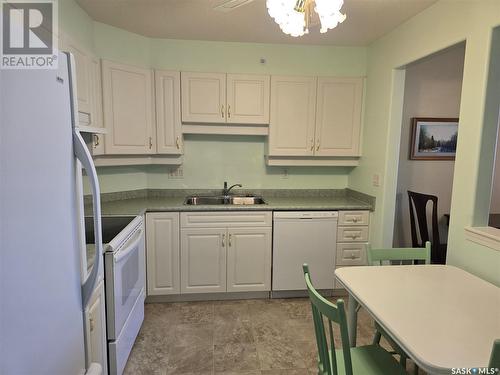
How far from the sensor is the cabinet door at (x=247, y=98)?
2925 mm

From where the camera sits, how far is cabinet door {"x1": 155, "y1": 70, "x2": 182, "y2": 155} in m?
2.83

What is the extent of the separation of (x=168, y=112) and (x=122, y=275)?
1602 millimetres

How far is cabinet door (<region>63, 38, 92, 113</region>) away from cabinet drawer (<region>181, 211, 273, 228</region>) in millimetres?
1156

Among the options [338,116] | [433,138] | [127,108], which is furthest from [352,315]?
[433,138]

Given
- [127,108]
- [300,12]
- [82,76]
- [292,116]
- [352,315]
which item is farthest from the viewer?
[292,116]

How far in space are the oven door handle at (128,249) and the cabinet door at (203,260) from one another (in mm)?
542

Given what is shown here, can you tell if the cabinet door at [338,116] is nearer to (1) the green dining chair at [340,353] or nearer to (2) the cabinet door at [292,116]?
(2) the cabinet door at [292,116]

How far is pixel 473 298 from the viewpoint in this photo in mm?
1341

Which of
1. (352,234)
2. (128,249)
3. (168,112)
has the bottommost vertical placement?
(352,234)

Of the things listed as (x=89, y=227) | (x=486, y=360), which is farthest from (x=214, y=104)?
(x=486, y=360)

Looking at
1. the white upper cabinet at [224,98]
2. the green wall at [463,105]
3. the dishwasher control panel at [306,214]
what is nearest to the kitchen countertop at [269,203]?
the dishwasher control panel at [306,214]

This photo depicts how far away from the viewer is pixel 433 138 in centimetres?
330

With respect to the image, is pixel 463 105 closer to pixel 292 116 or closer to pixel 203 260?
pixel 292 116

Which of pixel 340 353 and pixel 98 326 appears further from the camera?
pixel 98 326
